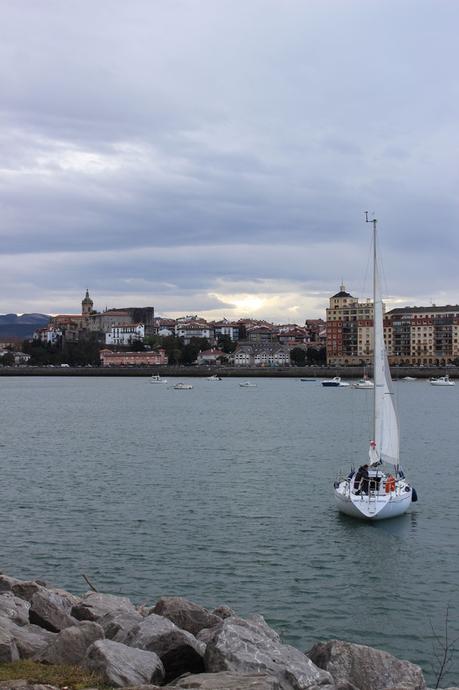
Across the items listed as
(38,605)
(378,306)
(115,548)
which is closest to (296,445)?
(378,306)

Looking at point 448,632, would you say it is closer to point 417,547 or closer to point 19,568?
point 417,547

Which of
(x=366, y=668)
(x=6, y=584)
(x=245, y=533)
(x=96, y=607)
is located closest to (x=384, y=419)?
(x=245, y=533)

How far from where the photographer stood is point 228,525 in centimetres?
2534

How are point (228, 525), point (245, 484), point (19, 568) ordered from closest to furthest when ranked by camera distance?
point (19, 568) < point (228, 525) < point (245, 484)

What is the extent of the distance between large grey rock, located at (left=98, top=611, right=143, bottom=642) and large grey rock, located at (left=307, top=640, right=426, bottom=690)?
2661 mm

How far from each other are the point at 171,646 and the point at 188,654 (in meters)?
0.25

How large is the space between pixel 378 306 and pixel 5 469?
61.2 ft

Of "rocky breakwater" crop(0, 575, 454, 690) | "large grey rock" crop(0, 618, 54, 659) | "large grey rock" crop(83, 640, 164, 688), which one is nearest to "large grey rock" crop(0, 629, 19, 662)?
"rocky breakwater" crop(0, 575, 454, 690)

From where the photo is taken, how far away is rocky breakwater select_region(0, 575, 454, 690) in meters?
9.57

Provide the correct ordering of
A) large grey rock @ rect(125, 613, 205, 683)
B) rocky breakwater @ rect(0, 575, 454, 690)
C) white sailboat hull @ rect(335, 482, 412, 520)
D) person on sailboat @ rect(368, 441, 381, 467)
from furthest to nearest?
person on sailboat @ rect(368, 441, 381, 467)
white sailboat hull @ rect(335, 482, 412, 520)
large grey rock @ rect(125, 613, 205, 683)
rocky breakwater @ rect(0, 575, 454, 690)

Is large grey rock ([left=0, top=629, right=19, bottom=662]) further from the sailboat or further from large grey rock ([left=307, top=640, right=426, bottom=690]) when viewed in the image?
the sailboat

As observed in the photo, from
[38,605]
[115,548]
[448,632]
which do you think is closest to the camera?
[38,605]

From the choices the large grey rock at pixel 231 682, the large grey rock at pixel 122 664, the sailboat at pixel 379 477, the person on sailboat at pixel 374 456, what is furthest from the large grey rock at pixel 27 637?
the person on sailboat at pixel 374 456

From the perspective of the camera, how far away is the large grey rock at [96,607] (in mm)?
13635
